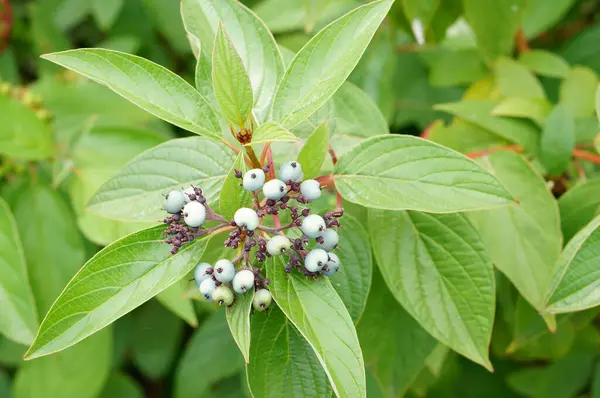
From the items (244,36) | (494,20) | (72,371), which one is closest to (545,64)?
(494,20)

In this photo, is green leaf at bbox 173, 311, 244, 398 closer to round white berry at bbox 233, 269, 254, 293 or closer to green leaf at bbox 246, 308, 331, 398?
green leaf at bbox 246, 308, 331, 398

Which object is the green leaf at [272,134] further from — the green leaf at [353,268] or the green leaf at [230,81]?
the green leaf at [353,268]

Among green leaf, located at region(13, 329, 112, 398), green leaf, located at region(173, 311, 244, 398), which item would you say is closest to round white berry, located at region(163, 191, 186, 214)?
green leaf, located at region(13, 329, 112, 398)

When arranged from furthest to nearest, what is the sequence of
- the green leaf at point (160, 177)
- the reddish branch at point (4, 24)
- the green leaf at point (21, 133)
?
1. the reddish branch at point (4, 24)
2. the green leaf at point (21, 133)
3. the green leaf at point (160, 177)

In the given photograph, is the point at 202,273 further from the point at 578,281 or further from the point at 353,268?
the point at 578,281

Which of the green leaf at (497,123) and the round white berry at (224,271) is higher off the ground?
the green leaf at (497,123)

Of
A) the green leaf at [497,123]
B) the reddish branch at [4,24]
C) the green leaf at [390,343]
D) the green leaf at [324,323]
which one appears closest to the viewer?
the green leaf at [324,323]

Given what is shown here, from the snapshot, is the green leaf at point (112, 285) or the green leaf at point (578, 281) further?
the green leaf at point (578, 281)

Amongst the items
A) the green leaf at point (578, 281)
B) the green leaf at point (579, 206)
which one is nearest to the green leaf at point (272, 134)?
the green leaf at point (578, 281)
